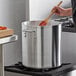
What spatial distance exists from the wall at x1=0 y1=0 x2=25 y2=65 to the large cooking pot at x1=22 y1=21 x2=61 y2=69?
0.63m

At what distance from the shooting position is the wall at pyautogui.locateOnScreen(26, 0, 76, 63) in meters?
1.55

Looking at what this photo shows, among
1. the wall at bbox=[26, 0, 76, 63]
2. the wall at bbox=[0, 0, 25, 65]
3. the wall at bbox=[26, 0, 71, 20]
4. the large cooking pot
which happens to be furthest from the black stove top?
the wall at bbox=[26, 0, 71, 20]

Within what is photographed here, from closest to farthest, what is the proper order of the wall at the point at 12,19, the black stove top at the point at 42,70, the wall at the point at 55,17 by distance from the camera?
1. the black stove top at the point at 42,70
2. the wall at the point at 55,17
3. the wall at the point at 12,19

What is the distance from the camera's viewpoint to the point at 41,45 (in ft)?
3.43

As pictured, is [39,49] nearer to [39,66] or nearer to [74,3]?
[39,66]

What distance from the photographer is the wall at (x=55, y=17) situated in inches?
61.2

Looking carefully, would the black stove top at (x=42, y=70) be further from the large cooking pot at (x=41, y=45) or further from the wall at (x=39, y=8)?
the wall at (x=39, y=8)

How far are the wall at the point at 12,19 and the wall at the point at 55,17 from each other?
0.11 metres

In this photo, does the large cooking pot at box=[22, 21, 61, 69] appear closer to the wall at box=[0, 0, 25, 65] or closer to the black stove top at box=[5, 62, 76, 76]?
the black stove top at box=[5, 62, 76, 76]

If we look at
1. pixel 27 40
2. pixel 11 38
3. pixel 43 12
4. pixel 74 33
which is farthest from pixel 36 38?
pixel 43 12

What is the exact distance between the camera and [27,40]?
1069 millimetres

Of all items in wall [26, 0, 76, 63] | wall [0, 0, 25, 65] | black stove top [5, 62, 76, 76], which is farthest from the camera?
wall [0, 0, 25, 65]

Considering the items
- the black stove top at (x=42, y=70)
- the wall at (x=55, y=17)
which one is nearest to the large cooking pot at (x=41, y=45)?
the black stove top at (x=42, y=70)

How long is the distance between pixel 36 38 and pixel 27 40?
0.15 ft
